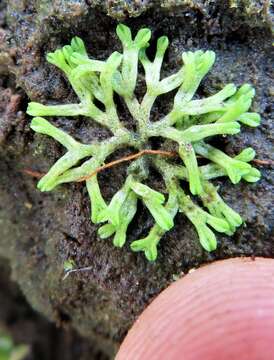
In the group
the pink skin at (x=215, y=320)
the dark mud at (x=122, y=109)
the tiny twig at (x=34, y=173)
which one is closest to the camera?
the pink skin at (x=215, y=320)

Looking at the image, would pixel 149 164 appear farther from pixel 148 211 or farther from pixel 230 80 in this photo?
pixel 230 80

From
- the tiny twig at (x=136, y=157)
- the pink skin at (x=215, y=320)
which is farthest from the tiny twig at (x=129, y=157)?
the pink skin at (x=215, y=320)

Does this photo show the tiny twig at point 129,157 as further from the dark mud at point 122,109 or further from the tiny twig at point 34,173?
the tiny twig at point 34,173

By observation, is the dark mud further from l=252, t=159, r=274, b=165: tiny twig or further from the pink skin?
the pink skin

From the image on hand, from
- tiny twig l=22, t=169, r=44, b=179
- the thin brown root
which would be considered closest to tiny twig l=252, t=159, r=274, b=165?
the thin brown root

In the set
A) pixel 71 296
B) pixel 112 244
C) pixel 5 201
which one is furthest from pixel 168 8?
pixel 71 296

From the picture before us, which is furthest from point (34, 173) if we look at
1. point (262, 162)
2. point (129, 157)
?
point (262, 162)
